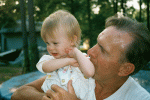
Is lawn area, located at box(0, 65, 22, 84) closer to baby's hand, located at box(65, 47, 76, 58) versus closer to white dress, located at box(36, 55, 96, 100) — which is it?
white dress, located at box(36, 55, 96, 100)

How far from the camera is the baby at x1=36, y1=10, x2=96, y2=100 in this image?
165 cm

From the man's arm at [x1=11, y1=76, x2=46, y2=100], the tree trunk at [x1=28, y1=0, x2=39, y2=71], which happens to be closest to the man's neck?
the man's arm at [x1=11, y1=76, x2=46, y2=100]

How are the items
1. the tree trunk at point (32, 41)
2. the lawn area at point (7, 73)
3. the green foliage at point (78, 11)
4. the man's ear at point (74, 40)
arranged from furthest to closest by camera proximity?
the green foliage at point (78, 11)
the lawn area at point (7, 73)
the tree trunk at point (32, 41)
the man's ear at point (74, 40)

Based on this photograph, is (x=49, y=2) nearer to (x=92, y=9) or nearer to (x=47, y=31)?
(x=92, y=9)

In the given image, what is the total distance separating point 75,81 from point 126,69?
2.05ft

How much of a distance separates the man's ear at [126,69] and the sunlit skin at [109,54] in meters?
0.01

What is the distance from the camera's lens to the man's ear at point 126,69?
166cm

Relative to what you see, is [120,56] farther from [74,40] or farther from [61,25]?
[61,25]

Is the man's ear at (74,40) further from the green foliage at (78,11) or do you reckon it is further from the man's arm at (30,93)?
the green foliage at (78,11)

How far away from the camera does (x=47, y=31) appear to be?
5.57 feet

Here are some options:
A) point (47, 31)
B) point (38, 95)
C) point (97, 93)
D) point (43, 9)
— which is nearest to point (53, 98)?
point (38, 95)

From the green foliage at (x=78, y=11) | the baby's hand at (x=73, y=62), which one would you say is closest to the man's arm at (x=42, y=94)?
the baby's hand at (x=73, y=62)

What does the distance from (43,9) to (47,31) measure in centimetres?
1319

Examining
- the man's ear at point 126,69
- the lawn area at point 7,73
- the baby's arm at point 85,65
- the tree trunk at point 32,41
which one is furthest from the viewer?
the lawn area at point 7,73
